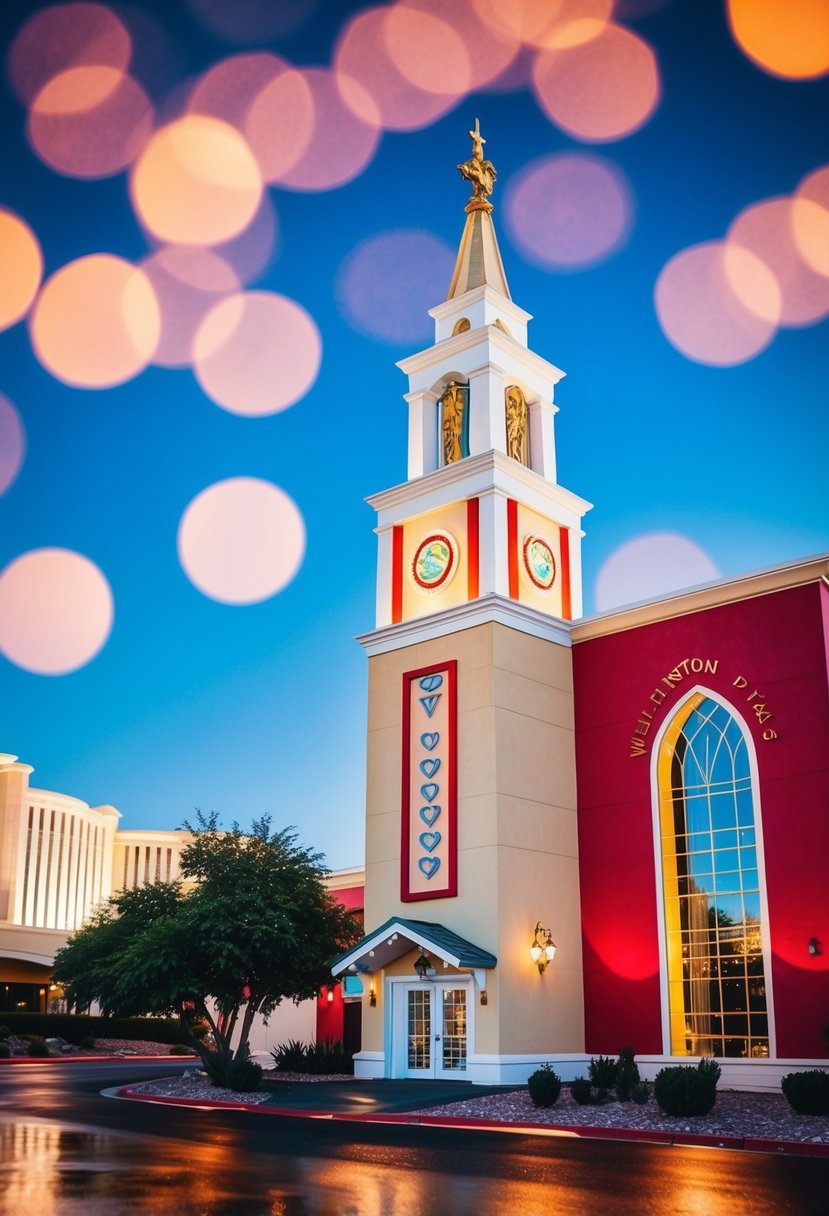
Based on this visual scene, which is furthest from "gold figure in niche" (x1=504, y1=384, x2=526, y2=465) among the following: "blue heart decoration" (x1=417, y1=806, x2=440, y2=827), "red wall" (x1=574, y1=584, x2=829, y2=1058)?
"blue heart decoration" (x1=417, y1=806, x2=440, y2=827)

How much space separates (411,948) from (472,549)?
10040 mm

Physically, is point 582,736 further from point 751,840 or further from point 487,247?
point 487,247

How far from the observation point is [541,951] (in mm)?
27156

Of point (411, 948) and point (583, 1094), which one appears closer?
point (583, 1094)

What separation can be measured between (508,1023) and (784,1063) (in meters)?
5.85

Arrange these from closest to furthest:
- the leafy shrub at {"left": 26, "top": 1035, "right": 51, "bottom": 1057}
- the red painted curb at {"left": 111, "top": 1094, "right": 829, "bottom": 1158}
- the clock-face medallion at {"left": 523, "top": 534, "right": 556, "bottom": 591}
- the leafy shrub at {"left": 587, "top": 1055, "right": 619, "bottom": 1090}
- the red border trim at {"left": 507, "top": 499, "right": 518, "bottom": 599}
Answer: the red painted curb at {"left": 111, "top": 1094, "right": 829, "bottom": 1158} → the leafy shrub at {"left": 587, "top": 1055, "right": 619, "bottom": 1090} → the red border trim at {"left": 507, "top": 499, "right": 518, "bottom": 599} → the clock-face medallion at {"left": 523, "top": 534, "right": 556, "bottom": 591} → the leafy shrub at {"left": 26, "top": 1035, "right": 51, "bottom": 1057}

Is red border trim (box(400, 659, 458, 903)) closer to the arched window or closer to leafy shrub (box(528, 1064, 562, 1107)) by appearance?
the arched window

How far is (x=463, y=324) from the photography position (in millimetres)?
34156

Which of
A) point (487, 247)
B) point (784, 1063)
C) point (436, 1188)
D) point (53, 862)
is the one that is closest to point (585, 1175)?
point (436, 1188)

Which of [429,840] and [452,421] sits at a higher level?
[452,421]

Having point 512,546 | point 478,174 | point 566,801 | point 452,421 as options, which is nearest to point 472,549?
point 512,546

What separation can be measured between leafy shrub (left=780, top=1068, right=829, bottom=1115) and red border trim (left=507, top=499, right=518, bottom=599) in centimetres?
1436

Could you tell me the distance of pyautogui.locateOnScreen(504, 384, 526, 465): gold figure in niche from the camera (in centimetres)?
3288

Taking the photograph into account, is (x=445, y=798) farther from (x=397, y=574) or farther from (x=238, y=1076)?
(x=238, y=1076)
